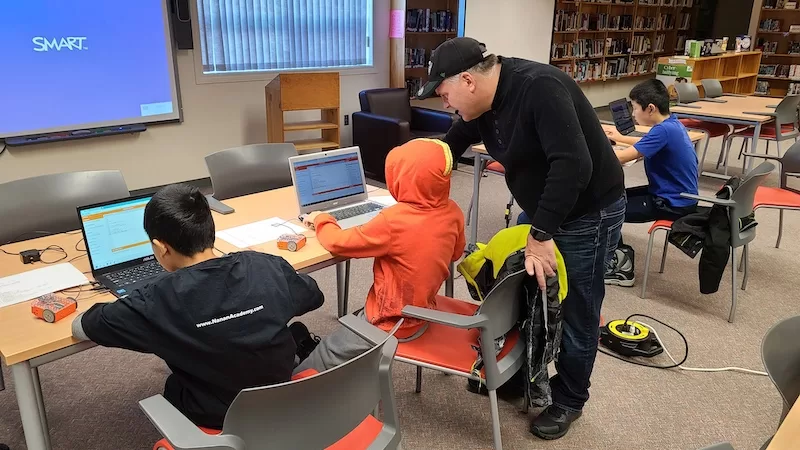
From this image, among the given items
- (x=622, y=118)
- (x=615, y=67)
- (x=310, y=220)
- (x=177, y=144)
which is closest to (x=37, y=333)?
(x=310, y=220)

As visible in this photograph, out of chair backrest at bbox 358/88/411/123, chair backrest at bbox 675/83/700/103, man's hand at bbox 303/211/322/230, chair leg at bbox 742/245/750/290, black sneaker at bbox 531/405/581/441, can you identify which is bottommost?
black sneaker at bbox 531/405/581/441

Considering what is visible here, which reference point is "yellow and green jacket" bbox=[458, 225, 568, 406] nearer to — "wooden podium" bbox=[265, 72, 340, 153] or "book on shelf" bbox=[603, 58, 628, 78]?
"wooden podium" bbox=[265, 72, 340, 153]

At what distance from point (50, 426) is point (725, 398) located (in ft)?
8.74

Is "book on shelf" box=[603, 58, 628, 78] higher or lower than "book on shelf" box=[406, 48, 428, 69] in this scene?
lower

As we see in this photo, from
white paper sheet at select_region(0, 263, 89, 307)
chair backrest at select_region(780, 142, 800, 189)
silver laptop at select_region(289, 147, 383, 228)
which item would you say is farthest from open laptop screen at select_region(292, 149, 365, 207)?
chair backrest at select_region(780, 142, 800, 189)

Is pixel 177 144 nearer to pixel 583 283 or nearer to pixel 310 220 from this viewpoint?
pixel 310 220

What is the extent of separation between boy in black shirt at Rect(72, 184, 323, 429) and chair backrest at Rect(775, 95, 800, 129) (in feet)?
17.8

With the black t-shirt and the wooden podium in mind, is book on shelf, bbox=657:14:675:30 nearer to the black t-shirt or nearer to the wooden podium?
the wooden podium

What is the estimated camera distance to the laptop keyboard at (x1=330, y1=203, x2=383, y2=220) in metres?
2.35

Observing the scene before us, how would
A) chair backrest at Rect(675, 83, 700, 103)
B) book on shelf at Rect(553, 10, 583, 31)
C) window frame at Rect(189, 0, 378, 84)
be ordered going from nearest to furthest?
window frame at Rect(189, 0, 378, 84) → chair backrest at Rect(675, 83, 700, 103) → book on shelf at Rect(553, 10, 583, 31)

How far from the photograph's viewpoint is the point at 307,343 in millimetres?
2035

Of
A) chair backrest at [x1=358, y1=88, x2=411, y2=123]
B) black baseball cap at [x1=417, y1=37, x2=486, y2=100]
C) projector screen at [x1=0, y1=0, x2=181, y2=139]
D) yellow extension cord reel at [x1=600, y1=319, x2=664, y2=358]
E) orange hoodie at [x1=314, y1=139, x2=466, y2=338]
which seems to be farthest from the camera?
chair backrest at [x1=358, y1=88, x2=411, y2=123]

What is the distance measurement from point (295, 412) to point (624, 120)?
3.66 metres

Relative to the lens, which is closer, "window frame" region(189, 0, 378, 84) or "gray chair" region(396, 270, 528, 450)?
"gray chair" region(396, 270, 528, 450)
